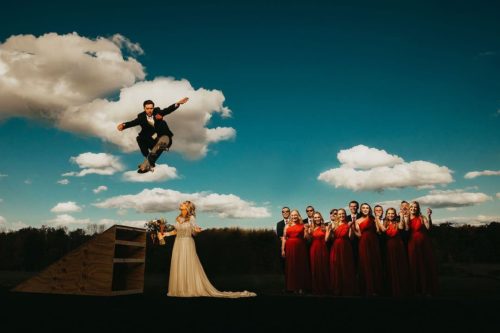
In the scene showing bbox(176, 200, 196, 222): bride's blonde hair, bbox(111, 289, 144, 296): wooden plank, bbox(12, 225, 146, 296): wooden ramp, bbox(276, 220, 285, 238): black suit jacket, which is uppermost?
bbox(176, 200, 196, 222): bride's blonde hair

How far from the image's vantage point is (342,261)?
29.9 ft

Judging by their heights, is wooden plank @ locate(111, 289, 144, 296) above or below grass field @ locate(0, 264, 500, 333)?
above

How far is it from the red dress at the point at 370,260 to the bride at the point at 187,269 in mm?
2593

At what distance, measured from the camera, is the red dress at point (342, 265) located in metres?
9.02

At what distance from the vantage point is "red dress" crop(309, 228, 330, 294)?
31.2ft

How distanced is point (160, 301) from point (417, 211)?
233 inches

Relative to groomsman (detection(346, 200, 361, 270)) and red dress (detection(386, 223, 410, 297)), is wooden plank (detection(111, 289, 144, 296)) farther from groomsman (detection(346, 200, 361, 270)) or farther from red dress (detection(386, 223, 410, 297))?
red dress (detection(386, 223, 410, 297))

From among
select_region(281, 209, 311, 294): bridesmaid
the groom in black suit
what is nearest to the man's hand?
the groom in black suit

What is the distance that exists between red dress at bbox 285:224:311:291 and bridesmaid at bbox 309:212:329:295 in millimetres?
205

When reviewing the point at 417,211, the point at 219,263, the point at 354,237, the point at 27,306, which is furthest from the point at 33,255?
the point at 417,211

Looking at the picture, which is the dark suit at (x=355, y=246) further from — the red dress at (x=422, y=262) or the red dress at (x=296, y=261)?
the red dress at (x=422, y=262)

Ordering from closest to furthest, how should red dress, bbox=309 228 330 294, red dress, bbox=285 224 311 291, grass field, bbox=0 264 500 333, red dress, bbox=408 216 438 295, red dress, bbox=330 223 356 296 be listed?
1. grass field, bbox=0 264 500 333
2. red dress, bbox=408 216 438 295
3. red dress, bbox=330 223 356 296
4. red dress, bbox=309 228 330 294
5. red dress, bbox=285 224 311 291

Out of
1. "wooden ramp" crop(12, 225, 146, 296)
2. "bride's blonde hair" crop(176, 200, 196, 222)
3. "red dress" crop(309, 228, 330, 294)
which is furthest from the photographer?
"red dress" crop(309, 228, 330, 294)

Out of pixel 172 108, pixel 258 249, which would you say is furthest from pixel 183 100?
pixel 258 249
